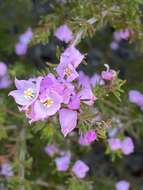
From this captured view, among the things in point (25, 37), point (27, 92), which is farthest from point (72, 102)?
point (25, 37)

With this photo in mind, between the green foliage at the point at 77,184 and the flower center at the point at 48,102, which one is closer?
the flower center at the point at 48,102

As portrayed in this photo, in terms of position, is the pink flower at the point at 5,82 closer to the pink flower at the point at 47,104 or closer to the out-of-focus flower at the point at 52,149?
the out-of-focus flower at the point at 52,149

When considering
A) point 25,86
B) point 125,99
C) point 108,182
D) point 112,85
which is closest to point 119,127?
point 125,99

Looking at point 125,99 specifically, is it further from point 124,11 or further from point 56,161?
point 124,11

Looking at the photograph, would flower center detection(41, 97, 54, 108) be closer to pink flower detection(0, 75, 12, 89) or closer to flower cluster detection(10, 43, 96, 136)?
flower cluster detection(10, 43, 96, 136)

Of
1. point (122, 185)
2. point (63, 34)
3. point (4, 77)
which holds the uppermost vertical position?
point (63, 34)

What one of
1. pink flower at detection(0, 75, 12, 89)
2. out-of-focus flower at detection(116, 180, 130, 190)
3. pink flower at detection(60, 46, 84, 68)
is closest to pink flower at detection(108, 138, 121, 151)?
out-of-focus flower at detection(116, 180, 130, 190)

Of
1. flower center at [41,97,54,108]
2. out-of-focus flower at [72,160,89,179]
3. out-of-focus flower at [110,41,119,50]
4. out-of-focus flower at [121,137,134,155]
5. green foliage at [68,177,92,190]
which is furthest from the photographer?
out-of-focus flower at [110,41,119,50]

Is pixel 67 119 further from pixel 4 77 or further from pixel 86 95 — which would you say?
pixel 4 77

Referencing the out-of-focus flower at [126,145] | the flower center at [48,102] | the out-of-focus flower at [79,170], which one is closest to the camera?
the flower center at [48,102]

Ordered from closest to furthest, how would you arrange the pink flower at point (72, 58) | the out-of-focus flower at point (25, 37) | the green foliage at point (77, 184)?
the pink flower at point (72, 58), the green foliage at point (77, 184), the out-of-focus flower at point (25, 37)

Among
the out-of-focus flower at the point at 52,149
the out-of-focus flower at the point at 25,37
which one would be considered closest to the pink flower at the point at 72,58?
the out-of-focus flower at the point at 52,149

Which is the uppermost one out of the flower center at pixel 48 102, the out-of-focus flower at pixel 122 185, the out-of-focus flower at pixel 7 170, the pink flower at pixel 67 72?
the pink flower at pixel 67 72
